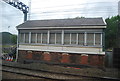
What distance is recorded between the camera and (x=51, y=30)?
28.9ft

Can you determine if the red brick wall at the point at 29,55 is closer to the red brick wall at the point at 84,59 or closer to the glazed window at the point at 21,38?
the glazed window at the point at 21,38

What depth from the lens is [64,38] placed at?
8.46 meters

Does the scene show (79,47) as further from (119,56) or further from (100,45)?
(119,56)

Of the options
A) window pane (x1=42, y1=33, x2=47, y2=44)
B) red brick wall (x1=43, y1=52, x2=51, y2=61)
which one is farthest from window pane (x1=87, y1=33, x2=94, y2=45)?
window pane (x1=42, y1=33, x2=47, y2=44)

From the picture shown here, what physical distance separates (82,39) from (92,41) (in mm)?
930

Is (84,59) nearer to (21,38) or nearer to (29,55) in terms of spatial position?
(29,55)

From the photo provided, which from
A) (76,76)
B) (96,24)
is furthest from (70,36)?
(76,76)

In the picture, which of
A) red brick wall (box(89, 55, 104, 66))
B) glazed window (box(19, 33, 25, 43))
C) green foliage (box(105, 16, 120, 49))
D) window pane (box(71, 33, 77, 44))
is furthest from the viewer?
glazed window (box(19, 33, 25, 43))

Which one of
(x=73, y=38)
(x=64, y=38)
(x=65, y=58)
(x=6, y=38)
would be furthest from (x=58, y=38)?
(x=6, y=38)

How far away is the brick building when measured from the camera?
748cm

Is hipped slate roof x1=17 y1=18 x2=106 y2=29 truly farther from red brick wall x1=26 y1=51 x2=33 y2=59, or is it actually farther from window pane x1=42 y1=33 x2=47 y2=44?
red brick wall x1=26 y1=51 x2=33 y2=59

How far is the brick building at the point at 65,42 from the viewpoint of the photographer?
295 inches

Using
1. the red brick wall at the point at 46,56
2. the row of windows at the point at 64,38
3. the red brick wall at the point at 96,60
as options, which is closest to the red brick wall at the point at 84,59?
the red brick wall at the point at 96,60

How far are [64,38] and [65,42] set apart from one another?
1.42 feet
